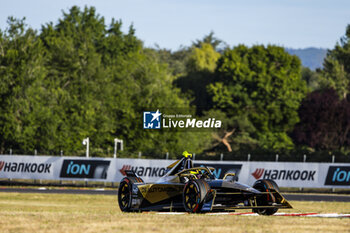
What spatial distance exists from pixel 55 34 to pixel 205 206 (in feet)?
191

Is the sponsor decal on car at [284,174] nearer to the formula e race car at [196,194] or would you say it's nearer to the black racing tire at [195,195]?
the formula e race car at [196,194]

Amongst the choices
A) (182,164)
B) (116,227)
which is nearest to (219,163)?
(182,164)

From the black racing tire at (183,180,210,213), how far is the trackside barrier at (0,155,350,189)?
16191 mm

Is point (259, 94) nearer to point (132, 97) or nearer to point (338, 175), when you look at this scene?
point (132, 97)

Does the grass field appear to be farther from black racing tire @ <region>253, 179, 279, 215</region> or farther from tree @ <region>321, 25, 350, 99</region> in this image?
tree @ <region>321, 25, 350, 99</region>

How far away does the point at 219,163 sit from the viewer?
35.3 meters

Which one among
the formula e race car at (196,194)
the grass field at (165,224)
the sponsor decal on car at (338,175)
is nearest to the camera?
the grass field at (165,224)

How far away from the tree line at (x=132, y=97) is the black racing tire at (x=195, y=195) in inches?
989

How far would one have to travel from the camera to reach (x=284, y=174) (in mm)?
34000

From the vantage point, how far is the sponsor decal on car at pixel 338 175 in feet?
109

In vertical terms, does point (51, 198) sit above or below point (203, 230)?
below

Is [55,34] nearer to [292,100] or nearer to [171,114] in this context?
[171,114]

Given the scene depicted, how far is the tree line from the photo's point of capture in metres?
52.1

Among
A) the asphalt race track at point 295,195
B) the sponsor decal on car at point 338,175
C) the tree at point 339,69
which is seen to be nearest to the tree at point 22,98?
the asphalt race track at point 295,195
